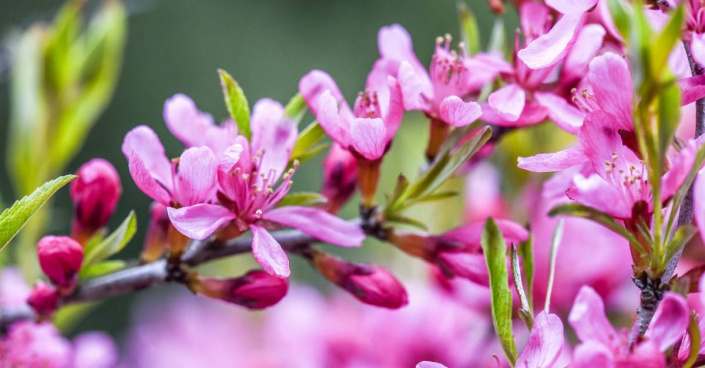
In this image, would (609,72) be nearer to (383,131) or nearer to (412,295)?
(383,131)

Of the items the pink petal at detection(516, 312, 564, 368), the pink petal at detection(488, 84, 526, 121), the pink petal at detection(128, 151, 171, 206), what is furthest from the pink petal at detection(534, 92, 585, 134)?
the pink petal at detection(128, 151, 171, 206)

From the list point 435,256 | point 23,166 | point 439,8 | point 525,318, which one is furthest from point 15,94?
point 439,8

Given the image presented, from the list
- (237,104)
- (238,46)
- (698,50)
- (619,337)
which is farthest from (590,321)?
(238,46)

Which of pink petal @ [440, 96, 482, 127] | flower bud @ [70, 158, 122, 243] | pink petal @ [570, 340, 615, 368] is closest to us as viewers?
pink petal @ [570, 340, 615, 368]

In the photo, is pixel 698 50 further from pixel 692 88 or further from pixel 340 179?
pixel 340 179

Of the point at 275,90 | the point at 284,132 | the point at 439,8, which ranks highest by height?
the point at 284,132

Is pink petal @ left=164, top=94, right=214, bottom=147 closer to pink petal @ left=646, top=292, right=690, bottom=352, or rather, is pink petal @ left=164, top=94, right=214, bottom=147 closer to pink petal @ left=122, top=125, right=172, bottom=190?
pink petal @ left=122, top=125, right=172, bottom=190
